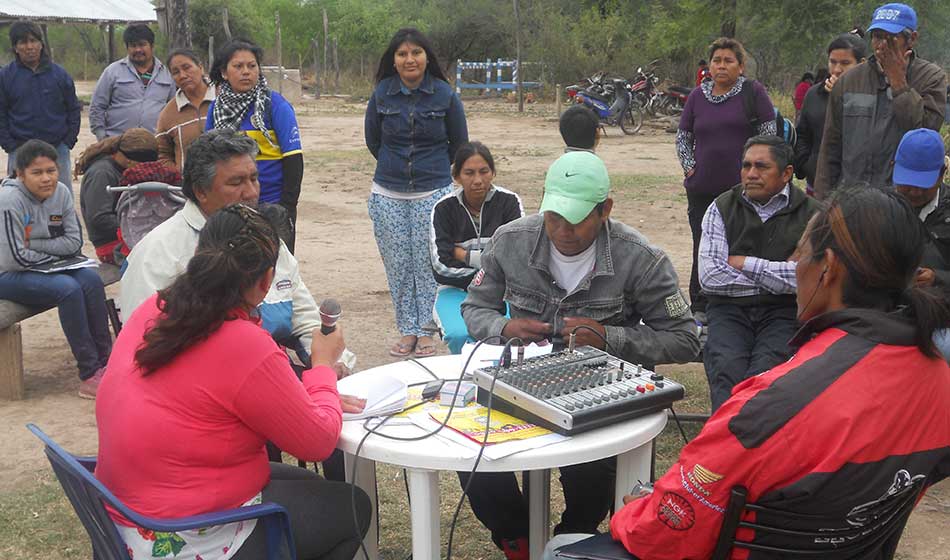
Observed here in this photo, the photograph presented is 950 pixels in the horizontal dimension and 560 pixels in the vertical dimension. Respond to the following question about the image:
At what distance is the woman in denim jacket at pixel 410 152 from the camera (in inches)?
240

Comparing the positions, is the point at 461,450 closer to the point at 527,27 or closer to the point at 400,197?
the point at 400,197

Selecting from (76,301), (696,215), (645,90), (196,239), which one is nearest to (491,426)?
(196,239)

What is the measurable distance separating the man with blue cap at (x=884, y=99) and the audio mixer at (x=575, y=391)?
9.70 ft

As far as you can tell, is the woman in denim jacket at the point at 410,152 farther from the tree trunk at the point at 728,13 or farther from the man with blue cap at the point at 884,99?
the tree trunk at the point at 728,13

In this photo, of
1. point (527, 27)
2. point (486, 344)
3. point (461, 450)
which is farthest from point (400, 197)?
point (527, 27)

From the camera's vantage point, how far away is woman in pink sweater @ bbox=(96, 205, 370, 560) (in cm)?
248

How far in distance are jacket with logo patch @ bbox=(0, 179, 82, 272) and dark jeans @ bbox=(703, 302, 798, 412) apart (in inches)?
146

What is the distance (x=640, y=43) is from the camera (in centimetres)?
2709

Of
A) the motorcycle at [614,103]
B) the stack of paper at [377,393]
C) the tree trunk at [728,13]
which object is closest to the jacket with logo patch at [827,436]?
the stack of paper at [377,393]

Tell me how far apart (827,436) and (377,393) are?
1431 mm

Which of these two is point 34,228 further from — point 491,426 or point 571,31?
point 571,31

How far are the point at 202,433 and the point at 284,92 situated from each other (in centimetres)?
2680

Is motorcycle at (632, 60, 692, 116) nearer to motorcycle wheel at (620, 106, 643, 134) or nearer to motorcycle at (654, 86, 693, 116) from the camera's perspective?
motorcycle at (654, 86, 693, 116)

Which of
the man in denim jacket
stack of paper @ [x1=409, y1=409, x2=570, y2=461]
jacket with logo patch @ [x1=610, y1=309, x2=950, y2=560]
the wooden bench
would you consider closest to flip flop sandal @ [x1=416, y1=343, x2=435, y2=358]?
the wooden bench
